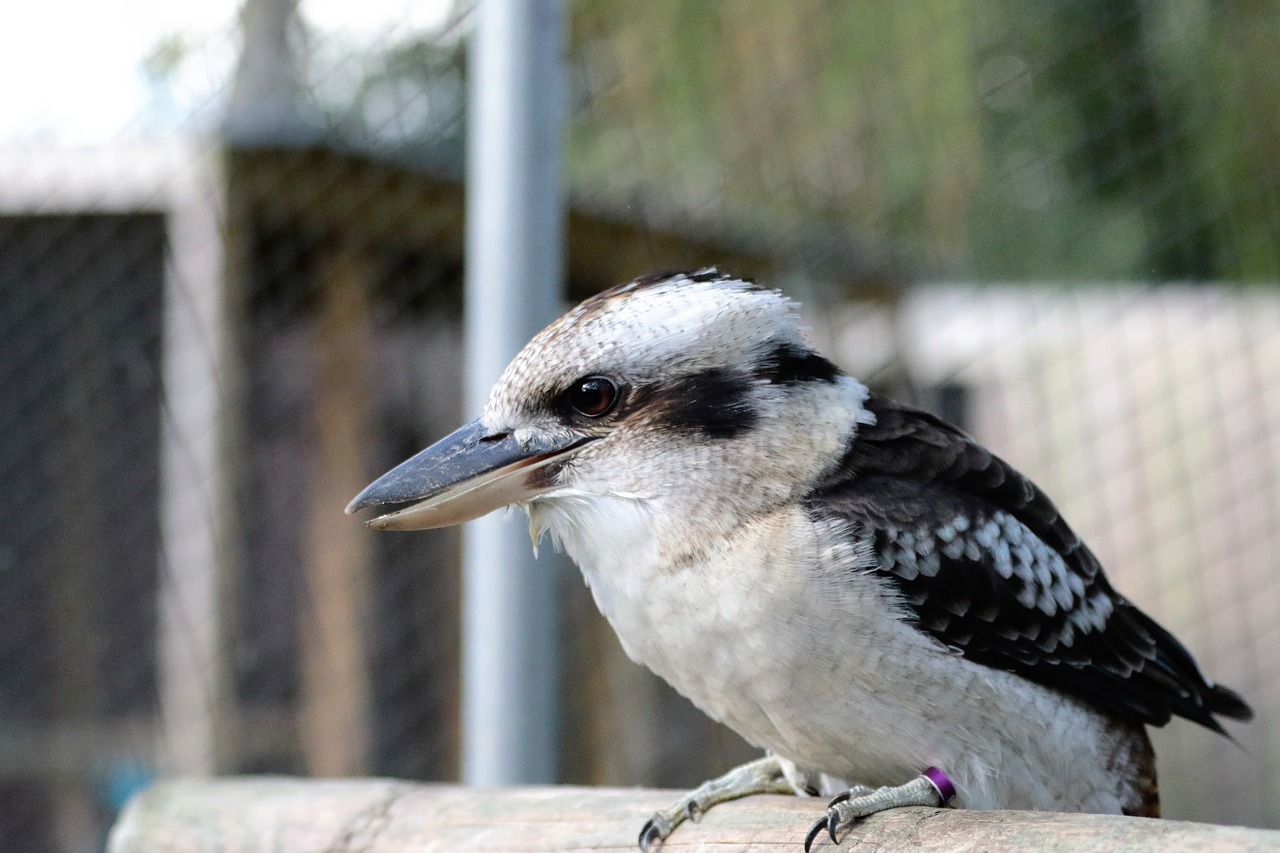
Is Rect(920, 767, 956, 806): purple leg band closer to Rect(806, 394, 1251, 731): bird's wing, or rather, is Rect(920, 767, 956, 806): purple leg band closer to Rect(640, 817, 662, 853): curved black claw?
Rect(806, 394, 1251, 731): bird's wing

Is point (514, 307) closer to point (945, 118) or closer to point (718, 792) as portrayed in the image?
point (718, 792)

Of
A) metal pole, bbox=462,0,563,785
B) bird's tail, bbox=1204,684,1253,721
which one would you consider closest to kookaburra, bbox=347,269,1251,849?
bird's tail, bbox=1204,684,1253,721

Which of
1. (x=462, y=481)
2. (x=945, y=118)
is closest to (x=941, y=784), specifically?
(x=462, y=481)

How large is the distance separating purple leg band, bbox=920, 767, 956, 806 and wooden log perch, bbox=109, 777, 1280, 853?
0.06m

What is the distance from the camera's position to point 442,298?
3.23 metres

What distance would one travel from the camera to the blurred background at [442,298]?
2717 millimetres

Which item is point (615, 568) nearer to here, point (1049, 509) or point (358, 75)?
point (1049, 509)

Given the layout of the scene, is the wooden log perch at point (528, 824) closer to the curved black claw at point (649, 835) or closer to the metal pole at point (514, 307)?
the curved black claw at point (649, 835)

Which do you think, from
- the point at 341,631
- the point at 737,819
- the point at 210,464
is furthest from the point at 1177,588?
the point at 737,819

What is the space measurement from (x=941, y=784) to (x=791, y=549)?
0.25m

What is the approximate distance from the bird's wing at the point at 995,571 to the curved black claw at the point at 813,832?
200 mm

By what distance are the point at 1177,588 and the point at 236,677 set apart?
8.88ft

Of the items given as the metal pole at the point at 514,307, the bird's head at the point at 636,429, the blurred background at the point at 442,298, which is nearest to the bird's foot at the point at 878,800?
the bird's head at the point at 636,429

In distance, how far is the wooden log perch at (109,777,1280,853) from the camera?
951 mm
